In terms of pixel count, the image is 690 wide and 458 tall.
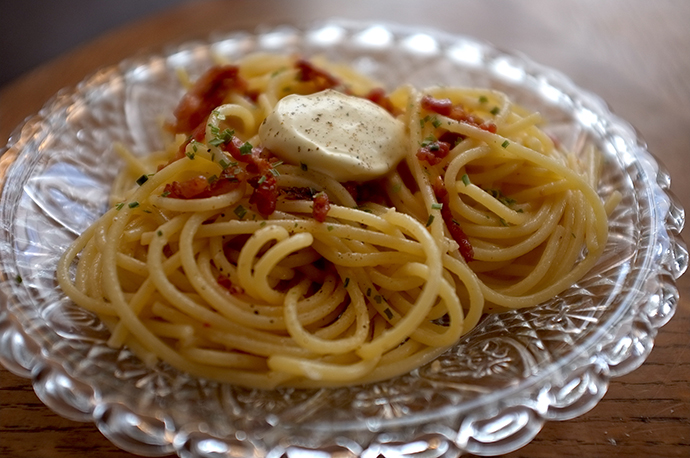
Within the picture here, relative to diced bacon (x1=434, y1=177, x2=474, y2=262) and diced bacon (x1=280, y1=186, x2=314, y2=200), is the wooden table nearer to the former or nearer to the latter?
diced bacon (x1=434, y1=177, x2=474, y2=262)

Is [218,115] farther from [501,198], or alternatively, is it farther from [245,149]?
[501,198]

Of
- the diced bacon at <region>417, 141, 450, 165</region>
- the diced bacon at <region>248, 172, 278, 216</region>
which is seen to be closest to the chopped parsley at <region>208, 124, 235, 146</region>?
the diced bacon at <region>248, 172, 278, 216</region>

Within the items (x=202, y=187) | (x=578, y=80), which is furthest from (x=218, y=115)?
(x=578, y=80)

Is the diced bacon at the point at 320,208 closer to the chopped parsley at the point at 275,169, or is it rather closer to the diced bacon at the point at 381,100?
the chopped parsley at the point at 275,169

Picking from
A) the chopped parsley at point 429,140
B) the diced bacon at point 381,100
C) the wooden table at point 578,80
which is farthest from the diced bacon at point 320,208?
the wooden table at point 578,80

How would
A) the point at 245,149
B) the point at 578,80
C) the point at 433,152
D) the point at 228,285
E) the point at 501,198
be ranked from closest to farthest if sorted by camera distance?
the point at 228,285
the point at 245,149
the point at 433,152
the point at 501,198
the point at 578,80

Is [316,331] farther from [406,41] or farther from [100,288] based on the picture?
[406,41]
